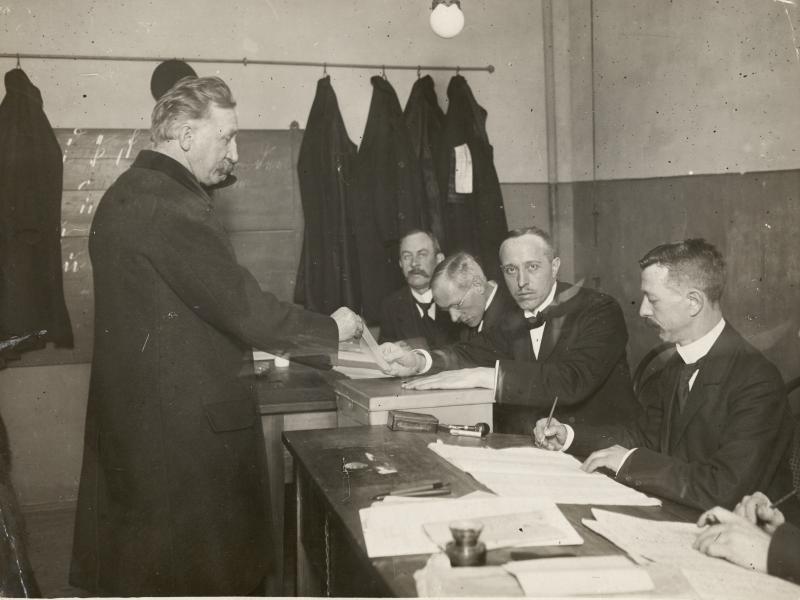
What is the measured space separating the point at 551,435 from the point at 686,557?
33.9 inches

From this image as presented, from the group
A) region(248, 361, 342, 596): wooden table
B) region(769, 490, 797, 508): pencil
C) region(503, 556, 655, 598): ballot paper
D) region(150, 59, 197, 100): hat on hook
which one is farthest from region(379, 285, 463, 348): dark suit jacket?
region(503, 556, 655, 598): ballot paper

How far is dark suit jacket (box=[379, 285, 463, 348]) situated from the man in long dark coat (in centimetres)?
172

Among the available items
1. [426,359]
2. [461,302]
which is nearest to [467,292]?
[461,302]

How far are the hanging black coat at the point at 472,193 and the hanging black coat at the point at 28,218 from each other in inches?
87.7

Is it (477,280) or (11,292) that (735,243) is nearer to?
(477,280)

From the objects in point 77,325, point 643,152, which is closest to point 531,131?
point 643,152

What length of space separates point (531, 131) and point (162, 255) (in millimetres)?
3502

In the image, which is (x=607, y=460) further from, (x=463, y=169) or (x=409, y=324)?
(x=463, y=169)

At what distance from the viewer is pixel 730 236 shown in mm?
3471

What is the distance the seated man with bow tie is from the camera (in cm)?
259

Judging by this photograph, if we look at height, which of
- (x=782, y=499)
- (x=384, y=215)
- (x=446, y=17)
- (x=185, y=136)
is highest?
(x=446, y=17)

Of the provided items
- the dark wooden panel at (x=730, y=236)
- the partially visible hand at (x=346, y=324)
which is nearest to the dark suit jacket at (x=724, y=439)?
the partially visible hand at (x=346, y=324)

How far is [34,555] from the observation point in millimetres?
3572

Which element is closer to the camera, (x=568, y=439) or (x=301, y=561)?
(x=568, y=439)
